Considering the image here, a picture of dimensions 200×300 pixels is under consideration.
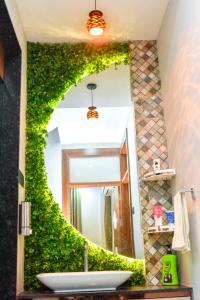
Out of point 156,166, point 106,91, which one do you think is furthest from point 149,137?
point 106,91

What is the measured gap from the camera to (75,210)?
2852mm

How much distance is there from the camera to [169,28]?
278cm

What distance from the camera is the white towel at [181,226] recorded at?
7.29 ft

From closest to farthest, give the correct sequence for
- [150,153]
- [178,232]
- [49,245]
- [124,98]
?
1. [178,232]
2. [49,245]
3. [150,153]
4. [124,98]

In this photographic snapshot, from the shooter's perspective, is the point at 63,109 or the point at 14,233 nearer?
the point at 14,233

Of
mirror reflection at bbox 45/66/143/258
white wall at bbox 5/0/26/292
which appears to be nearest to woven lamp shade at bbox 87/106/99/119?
mirror reflection at bbox 45/66/143/258

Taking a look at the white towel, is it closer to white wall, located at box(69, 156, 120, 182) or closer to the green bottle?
the green bottle

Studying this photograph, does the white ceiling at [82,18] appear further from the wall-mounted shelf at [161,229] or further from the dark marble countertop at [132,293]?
the dark marble countertop at [132,293]

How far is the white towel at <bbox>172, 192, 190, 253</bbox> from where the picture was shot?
2.22m

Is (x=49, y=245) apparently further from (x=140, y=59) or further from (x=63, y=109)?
(x=140, y=59)

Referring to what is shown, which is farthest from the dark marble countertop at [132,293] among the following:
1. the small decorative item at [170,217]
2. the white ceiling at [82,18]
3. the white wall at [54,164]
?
the white ceiling at [82,18]

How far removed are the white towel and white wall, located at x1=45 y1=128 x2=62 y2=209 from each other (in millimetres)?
952

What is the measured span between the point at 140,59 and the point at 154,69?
0.15m

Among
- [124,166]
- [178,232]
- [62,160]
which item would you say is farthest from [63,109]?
[178,232]
